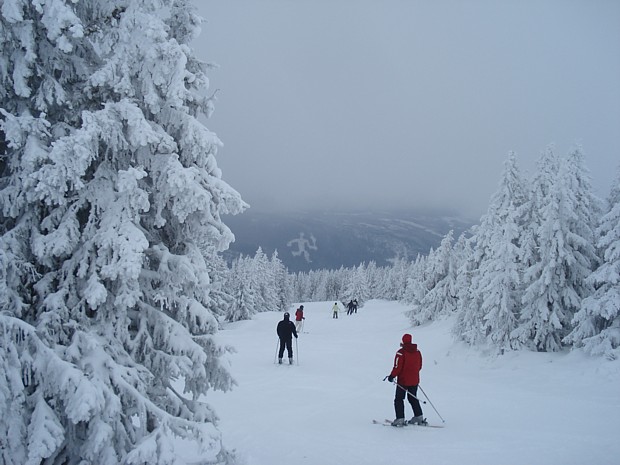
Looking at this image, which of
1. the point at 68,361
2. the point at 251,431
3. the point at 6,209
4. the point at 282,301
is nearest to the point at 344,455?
the point at 251,431

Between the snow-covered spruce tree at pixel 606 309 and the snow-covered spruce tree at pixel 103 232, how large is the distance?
15216 millimetres

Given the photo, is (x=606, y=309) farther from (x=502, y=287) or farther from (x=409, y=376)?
(x=409, y=376)

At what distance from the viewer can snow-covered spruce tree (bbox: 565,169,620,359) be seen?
15.4m

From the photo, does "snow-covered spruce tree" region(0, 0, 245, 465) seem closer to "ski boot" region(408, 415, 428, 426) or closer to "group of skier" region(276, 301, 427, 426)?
"group of skier" region(276, 301, 427, 426)

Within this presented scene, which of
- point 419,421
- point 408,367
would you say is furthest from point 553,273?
point 419,421

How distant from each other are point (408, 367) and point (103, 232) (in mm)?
7541


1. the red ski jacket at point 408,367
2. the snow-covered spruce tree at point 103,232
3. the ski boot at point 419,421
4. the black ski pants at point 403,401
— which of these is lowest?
the ski boot at point 419,421

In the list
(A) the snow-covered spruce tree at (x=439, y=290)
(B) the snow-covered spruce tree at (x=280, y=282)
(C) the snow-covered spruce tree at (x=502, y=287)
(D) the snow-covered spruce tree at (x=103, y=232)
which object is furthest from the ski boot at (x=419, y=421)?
(B) the snow-covered spruce tree at (x=280, y=282)

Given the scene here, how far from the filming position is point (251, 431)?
899 cm

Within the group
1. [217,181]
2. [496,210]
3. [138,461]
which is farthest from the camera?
[496,210]

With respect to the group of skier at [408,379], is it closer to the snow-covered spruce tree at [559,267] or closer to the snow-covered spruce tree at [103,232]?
the snow-covered spruce tree at [103,232]

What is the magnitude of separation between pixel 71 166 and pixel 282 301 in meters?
83.9

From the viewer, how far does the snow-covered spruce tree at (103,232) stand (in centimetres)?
477

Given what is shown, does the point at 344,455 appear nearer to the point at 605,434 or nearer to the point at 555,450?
the point at 555,450
